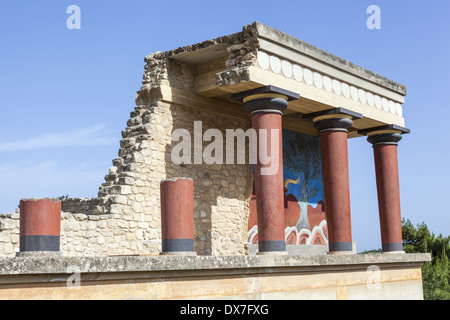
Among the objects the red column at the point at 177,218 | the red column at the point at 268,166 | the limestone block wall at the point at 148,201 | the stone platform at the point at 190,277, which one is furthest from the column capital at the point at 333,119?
the red column at the point at 177,218

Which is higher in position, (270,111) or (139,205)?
(270,111)

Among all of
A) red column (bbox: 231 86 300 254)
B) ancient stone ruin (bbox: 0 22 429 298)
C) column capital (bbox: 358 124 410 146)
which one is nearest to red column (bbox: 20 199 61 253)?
ancient stone ruin (bbox: 0 22 429 298)

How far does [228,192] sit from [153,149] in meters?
2.05

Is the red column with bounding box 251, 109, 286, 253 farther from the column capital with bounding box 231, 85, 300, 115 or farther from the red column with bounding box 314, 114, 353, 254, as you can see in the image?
the red column with bounding box 314, 114, 353, 254

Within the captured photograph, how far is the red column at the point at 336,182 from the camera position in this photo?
36.3 feet

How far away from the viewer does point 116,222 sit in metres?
9.30

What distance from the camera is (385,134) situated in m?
13.3

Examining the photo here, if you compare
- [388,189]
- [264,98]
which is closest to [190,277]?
[264,98]

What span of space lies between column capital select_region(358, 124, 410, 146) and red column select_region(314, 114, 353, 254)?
204 centimetres

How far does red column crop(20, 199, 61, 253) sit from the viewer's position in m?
5.81

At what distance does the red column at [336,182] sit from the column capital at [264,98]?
194 cm

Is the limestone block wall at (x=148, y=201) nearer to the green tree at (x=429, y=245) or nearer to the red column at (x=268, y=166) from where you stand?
the red column at (x=268, y=166)
